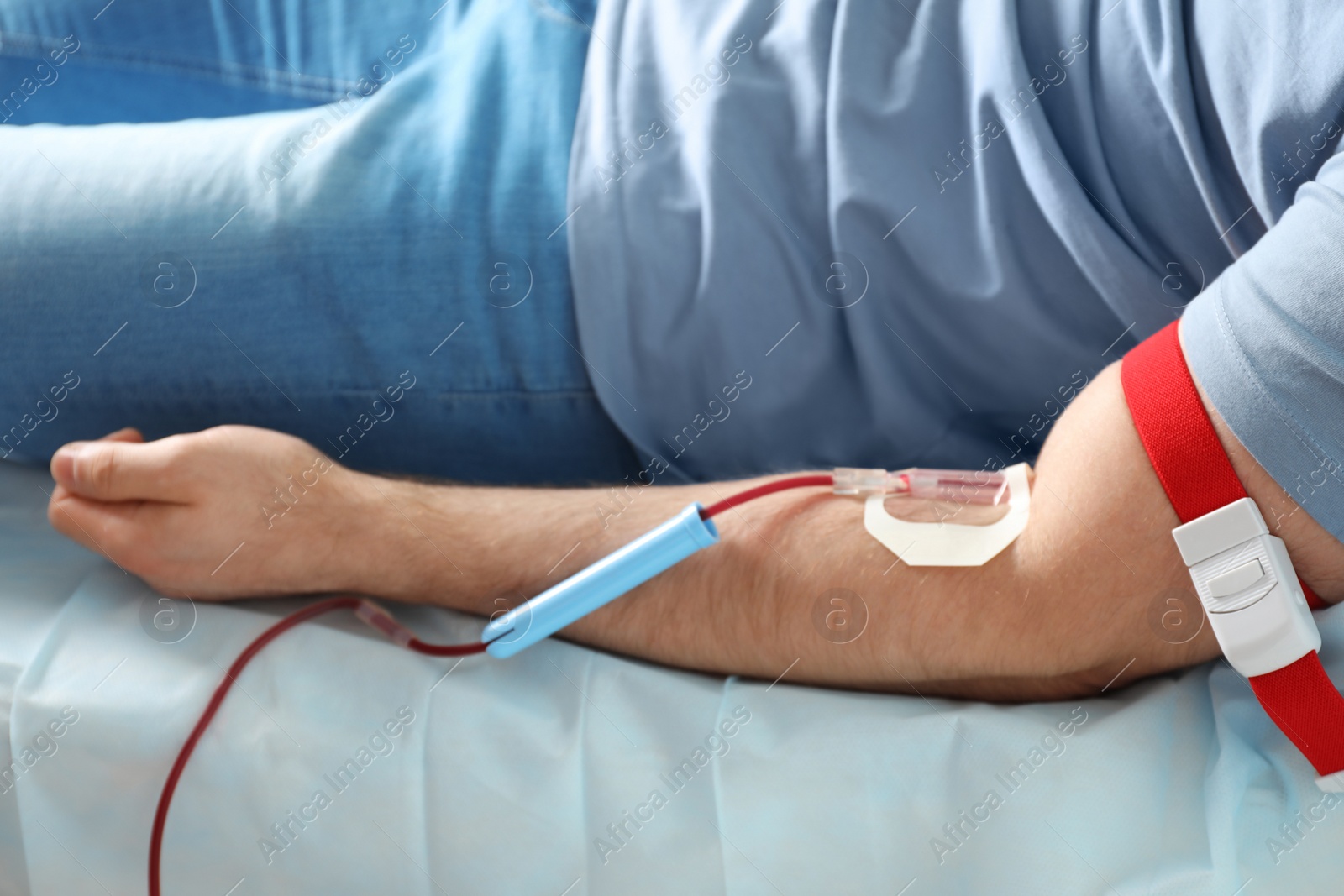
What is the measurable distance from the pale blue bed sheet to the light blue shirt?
24cm

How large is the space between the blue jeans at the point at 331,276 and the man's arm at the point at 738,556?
64 millimetres

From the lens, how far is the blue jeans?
2.61ft

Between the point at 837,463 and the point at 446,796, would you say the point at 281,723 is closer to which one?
the point at 446,796

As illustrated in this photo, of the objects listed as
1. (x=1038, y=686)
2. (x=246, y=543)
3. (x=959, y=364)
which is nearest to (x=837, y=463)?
(x=959, y=364)

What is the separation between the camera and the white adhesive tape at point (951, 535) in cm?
68

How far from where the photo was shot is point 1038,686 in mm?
731

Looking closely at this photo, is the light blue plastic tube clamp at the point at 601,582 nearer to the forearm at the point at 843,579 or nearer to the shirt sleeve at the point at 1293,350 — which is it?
the forearm at the point at 843,579

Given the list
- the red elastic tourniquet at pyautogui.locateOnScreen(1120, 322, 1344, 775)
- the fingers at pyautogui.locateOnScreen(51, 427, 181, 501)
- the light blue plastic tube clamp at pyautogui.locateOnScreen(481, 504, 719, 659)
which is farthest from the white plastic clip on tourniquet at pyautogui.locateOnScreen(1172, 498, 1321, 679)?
the fingers at pyautogui.locateOnScreen(51, 427, 181, 501)

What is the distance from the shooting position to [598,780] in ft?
Result: 2.24
